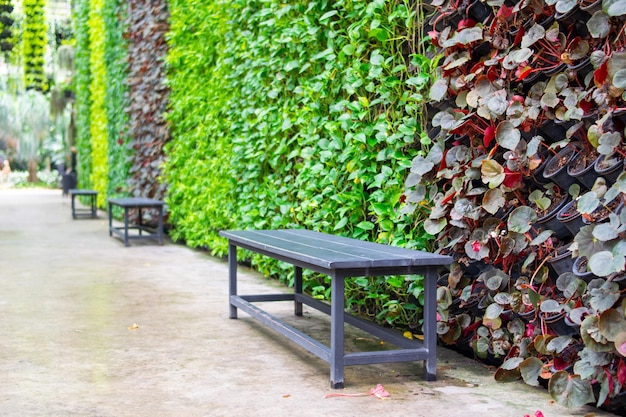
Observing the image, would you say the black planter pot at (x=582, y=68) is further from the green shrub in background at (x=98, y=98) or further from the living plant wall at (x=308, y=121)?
the green shrub in background at (x=98, y=98)

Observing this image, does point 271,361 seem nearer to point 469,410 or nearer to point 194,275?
point 469,410

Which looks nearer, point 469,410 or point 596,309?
point 596,309

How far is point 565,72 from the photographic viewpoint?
2775 millimetres

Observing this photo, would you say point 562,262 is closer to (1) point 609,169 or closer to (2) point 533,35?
(1) point 609,169

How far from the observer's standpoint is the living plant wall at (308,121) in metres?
3.86

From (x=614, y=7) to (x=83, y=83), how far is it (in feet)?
43.3

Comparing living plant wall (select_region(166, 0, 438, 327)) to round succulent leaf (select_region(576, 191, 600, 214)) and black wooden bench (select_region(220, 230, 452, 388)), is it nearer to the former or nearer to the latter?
black wooden bench (select_region(220, 230, 452, 388))

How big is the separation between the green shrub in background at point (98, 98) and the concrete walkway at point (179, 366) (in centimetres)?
689

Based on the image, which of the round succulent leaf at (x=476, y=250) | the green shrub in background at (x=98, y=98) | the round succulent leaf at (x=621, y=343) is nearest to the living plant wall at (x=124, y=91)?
the green shrub in background at (x=98, y=98)

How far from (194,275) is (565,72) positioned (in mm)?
4129

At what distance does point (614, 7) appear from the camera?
2.43 meters

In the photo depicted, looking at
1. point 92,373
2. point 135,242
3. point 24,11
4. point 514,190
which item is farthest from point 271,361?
point 24,11

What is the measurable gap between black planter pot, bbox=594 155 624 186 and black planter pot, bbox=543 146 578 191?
17 centimetres

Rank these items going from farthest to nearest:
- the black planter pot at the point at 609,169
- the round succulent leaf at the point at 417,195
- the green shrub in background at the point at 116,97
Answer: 1. the green shrub in background at the point at 116,97
2. the round succulent leaf at the point at 417,195
3. the black planter pot at the point at 609,169
